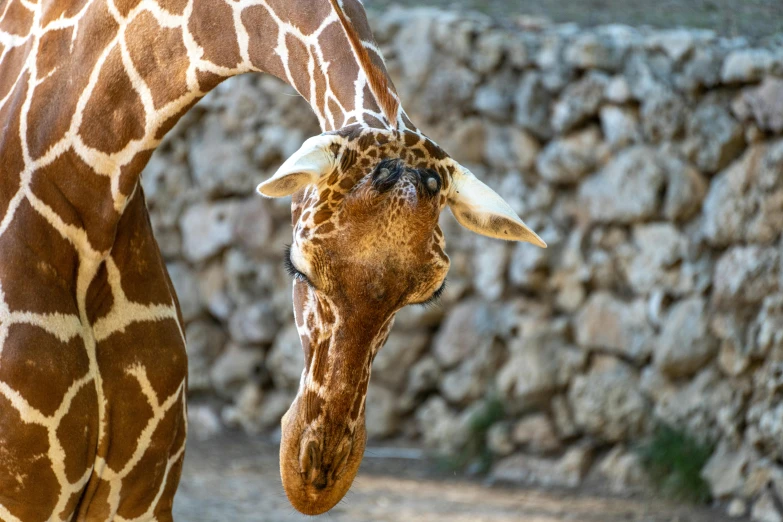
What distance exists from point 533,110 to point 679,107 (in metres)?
0.69

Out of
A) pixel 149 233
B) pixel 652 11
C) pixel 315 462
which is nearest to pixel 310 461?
pixel 315 462

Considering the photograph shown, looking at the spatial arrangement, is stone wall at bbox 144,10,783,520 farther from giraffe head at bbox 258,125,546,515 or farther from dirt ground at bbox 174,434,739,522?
giraffe head at bbox 258,125,546,515

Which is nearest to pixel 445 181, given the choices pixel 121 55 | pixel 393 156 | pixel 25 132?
pixel 393 156

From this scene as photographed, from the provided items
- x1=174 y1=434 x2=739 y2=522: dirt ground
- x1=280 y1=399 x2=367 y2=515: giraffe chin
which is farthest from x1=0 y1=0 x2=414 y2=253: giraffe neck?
x1=174 y1=434 x2=739 y2=522: dirt ground

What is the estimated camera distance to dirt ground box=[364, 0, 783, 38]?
14.5 feet

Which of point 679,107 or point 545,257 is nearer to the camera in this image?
point 679,107

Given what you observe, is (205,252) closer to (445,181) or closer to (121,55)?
(121,55)

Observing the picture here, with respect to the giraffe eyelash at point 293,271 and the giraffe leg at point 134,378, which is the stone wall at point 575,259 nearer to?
the giraffe leg at point 134,378

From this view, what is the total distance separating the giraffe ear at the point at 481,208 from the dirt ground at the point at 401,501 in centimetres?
247

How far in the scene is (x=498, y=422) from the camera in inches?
183

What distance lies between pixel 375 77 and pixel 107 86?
1.70 ft

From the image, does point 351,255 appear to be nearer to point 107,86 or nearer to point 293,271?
point 293,271

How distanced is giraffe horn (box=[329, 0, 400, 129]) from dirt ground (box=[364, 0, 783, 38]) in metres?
3.26

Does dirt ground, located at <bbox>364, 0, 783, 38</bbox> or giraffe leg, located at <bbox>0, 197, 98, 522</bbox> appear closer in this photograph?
giraffe leg, located at <bbox>0, 197, 98, 522</bbox>
